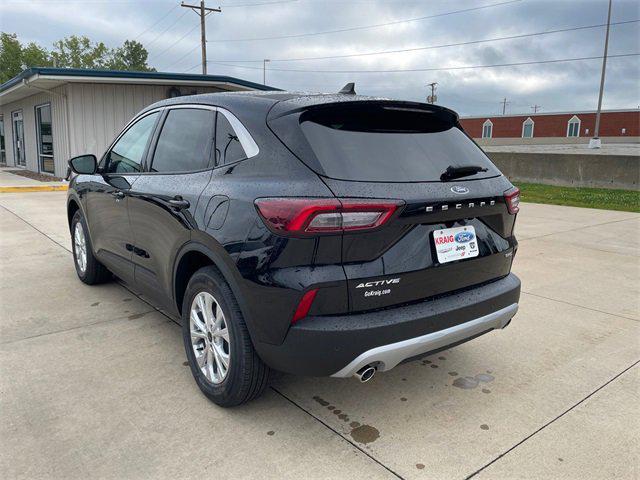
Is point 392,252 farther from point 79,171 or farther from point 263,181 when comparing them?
point 79,171

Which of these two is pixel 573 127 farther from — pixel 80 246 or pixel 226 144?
pixel 226 144

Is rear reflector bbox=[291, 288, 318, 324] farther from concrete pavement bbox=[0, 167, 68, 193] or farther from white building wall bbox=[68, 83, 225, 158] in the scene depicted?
white building wall bbox=[68, 83, 225, 158]

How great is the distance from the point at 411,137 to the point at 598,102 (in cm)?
3506

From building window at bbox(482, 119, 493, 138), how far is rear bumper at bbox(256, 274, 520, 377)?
6465 centimetres

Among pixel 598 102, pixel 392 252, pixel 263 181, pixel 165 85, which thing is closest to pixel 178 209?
pixel 263 181

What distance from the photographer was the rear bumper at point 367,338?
2.26 meters

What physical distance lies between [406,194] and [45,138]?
2014 cm

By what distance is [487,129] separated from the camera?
63.1 meters

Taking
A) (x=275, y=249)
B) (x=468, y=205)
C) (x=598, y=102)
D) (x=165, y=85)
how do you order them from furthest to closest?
(x=598, y=102)
(x=165, y=85)
(x=468, y=205)
(x=275, y=249)

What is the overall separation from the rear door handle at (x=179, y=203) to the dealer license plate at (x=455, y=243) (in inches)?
55.2

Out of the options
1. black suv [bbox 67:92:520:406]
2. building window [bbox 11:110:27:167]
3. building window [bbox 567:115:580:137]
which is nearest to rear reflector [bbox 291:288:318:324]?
black suv [bbox 67:92:520:406]

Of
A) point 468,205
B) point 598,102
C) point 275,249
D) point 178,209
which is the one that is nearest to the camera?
point 275,249

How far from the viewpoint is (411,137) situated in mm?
2727

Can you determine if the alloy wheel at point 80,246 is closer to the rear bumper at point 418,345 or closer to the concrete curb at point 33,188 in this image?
the rear bumper at point 418,345
